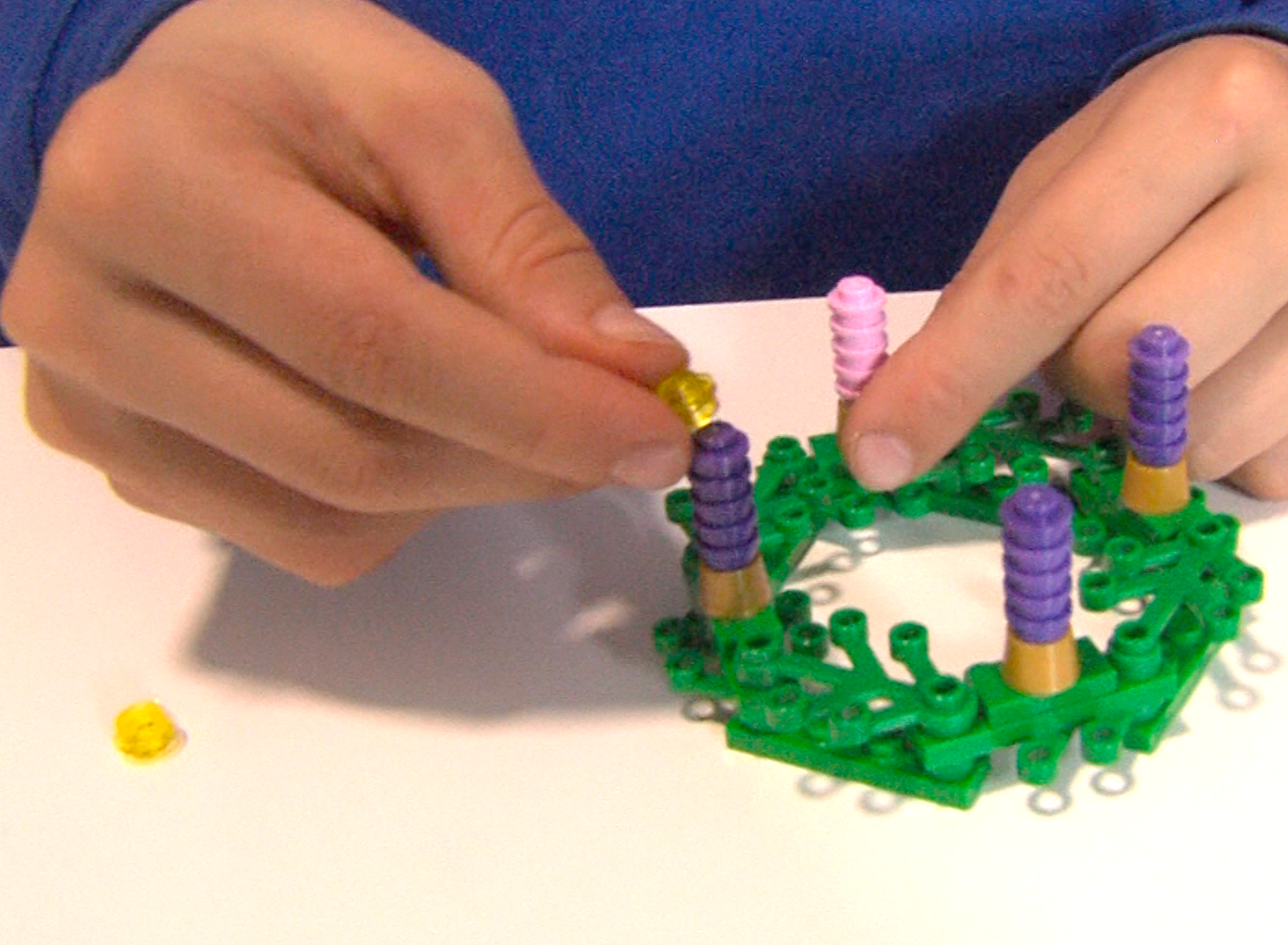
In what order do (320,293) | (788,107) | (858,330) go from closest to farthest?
(320,293) → (858,330) → (788,107)

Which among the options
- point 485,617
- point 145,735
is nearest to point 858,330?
point 485,617

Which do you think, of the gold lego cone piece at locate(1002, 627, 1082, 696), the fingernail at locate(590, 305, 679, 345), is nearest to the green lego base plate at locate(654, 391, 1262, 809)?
the gold lego cone piece at locate(1002, 627, 1082, 696)

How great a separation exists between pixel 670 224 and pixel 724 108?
8 cm

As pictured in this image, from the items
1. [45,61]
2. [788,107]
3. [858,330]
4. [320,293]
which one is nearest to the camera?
[320,293]

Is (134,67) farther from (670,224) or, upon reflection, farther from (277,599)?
(670,224)

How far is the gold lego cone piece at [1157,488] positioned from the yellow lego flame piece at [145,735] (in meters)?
0.40

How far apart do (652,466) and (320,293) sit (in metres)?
0.13

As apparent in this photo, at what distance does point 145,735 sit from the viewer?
1.65 ft

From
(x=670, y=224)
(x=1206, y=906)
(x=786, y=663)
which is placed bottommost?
(x=1206, y=906)

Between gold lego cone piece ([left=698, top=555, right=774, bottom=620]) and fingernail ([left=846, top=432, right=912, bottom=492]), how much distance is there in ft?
0.17

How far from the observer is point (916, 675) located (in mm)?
456

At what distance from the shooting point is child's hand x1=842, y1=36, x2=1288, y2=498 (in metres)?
0.49

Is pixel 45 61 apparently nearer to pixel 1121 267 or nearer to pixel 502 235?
pixel 502 235

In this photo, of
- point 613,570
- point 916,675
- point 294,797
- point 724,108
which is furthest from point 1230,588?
point 724,108
